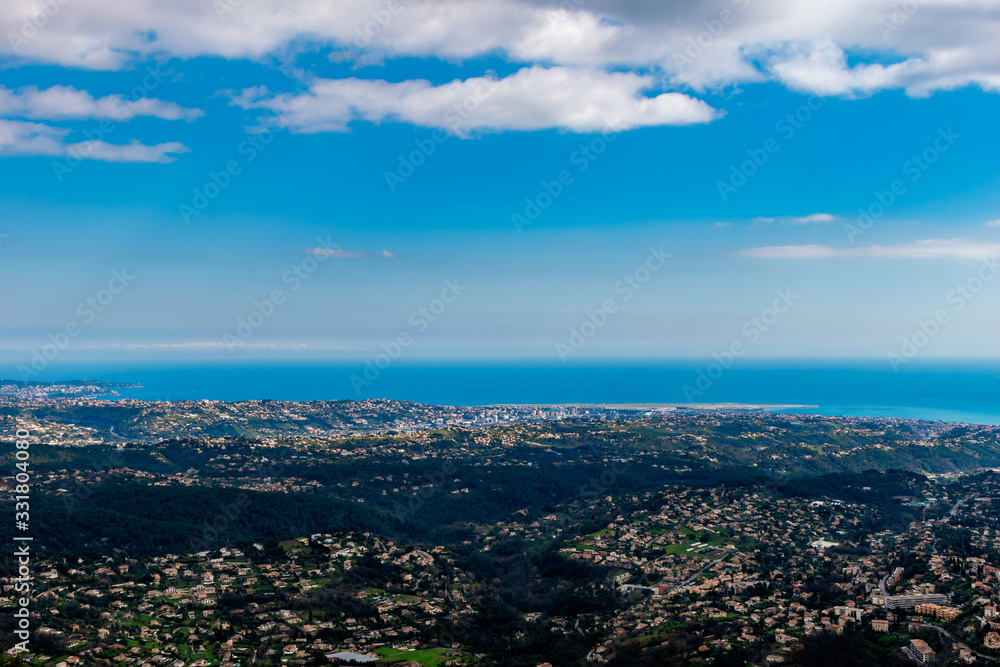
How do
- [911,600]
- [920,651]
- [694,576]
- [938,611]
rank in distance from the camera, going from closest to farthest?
[920,651]
[938,611]
[911,600]
[694,576]

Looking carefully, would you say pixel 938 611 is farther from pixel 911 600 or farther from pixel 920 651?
pixel 920 651

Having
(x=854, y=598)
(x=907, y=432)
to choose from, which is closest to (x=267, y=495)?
(x=854, y=598)

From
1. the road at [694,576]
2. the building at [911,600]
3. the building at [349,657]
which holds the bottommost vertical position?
the building at [349,657]

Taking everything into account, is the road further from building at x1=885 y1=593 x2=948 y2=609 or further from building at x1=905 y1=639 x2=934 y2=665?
building at x1=905 y1=639 x2=934 y2=665

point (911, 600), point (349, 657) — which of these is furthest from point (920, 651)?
point (349, 657)

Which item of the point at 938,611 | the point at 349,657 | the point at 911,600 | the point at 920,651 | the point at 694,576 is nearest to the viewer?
the point at 920,651

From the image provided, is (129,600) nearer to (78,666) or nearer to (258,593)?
(258,593)

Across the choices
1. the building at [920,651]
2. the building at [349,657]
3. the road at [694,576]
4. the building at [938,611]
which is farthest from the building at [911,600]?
the building at [349,657]

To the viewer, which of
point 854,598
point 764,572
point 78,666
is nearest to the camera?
point 78,666

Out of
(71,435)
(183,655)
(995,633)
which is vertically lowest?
(183,655)

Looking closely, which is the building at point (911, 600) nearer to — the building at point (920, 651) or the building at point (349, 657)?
the building at point (920, 651)

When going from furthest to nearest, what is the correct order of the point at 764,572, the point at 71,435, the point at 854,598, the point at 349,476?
the point at 71,435
the point at 349,476
the point at 764,572
the point at 854,598
